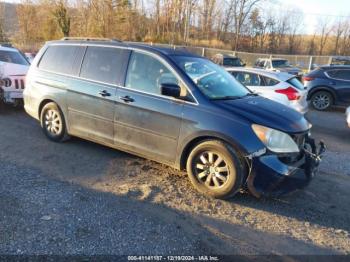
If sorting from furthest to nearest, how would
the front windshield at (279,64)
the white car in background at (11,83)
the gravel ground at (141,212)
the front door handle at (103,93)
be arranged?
the front windshield at (279,64)
the white car in background at (11,83)
the front door handle at (103,93)
the gravel ground at (141,212)

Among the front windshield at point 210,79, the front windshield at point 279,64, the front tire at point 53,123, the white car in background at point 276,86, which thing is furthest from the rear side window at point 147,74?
the front windshield at point 279,64

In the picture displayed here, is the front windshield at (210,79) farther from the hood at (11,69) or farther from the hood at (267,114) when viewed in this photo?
the hood at (11,69)

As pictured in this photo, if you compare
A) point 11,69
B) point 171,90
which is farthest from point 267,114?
point 11,69

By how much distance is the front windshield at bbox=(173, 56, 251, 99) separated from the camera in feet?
15.7

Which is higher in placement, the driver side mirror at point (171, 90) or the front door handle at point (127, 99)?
the driver side mirror at point (171, 90)

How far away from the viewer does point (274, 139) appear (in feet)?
13.7

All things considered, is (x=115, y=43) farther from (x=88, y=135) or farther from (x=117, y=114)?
(x=88, y=135)

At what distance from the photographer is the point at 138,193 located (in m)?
4.44

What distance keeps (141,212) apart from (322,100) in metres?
10.1

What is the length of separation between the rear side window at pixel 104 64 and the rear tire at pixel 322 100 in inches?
357

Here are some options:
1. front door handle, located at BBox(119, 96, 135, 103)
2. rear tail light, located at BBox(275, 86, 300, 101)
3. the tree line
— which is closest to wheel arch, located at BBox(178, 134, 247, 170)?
front door handle, located at BBox(119, 96, 135, 103)

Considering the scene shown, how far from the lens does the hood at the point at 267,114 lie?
428 cm

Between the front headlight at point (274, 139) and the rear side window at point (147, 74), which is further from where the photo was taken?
the rear side window at point (147, 74)

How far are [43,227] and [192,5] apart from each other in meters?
46.0
